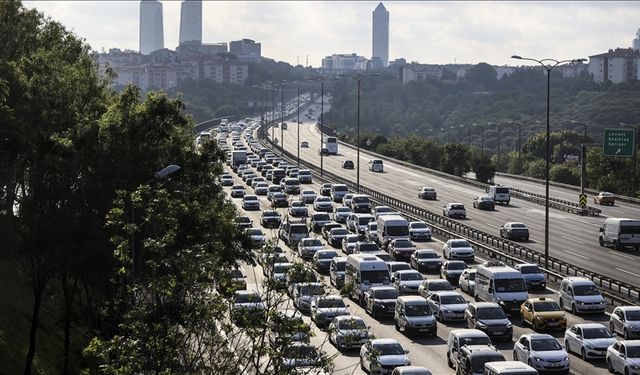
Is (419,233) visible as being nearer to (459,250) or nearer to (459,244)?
(459,244)

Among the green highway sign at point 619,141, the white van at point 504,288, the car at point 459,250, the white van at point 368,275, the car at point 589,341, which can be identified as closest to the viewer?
the car at point 589,341

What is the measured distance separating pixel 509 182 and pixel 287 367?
103 meters

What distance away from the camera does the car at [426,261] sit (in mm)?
55812

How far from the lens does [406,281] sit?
161 ft

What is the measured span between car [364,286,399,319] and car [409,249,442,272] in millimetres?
10544

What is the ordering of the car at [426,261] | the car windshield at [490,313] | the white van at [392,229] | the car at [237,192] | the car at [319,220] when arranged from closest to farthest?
the car windshield at [490,313], the car at [426,261], the white van at [392,229], the car at [319,220], the car at [237,192]

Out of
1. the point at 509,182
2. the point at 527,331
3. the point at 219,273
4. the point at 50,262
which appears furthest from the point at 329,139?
the point at 219,273

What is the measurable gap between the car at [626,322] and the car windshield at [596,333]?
2.05 m

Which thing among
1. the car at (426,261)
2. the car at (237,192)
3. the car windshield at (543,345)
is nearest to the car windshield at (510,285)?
the car windshield at (543,345)

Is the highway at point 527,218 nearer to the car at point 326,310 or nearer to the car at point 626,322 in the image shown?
the car at point 626,322

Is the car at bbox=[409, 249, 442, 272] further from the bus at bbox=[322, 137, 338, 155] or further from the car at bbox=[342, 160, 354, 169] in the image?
the bus at bbox=[322, 137, 338, 155]

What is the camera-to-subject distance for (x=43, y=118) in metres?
32.5

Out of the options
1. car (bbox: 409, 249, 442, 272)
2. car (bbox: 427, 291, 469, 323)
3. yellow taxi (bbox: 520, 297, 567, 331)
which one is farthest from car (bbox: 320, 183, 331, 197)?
yellow taxi (bbox: 520, 297, 567, 331)

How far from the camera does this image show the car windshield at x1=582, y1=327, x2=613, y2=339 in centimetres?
3581
